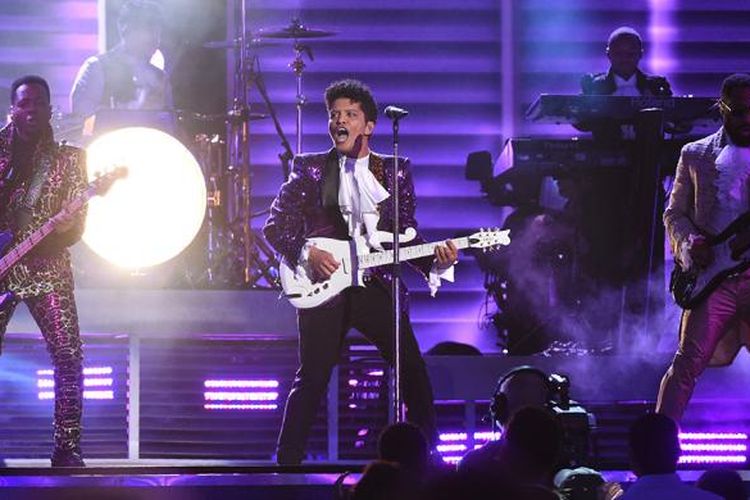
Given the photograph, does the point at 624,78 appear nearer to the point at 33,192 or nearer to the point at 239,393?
the point at 239,393

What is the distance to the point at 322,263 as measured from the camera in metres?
7.49

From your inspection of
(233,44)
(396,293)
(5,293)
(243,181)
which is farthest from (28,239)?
(233,44)

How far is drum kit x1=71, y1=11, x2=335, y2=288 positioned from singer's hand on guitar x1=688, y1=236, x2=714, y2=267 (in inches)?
150

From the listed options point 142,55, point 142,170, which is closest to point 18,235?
point 142,170

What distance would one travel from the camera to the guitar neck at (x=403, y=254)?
755 cm

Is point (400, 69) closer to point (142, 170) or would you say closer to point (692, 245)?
point (142, 170)

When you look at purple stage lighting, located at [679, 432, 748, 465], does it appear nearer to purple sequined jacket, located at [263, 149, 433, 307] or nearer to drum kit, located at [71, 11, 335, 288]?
purple sequined jacket, located at [263, 149, 433, 307]

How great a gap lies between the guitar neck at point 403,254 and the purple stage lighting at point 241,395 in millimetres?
1926

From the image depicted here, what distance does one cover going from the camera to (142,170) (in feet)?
33.8

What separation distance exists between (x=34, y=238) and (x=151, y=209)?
101 inches

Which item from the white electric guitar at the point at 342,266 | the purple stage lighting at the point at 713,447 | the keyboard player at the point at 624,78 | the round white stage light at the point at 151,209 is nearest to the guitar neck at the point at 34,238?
the white electric guitar at the point at 342,266

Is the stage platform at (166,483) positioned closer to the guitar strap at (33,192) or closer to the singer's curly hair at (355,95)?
the guitar strap at (33,192)

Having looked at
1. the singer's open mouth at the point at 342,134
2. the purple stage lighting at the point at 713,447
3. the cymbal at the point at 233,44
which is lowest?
the purple stage lighting at the point at 713,447

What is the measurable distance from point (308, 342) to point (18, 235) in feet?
5.86
